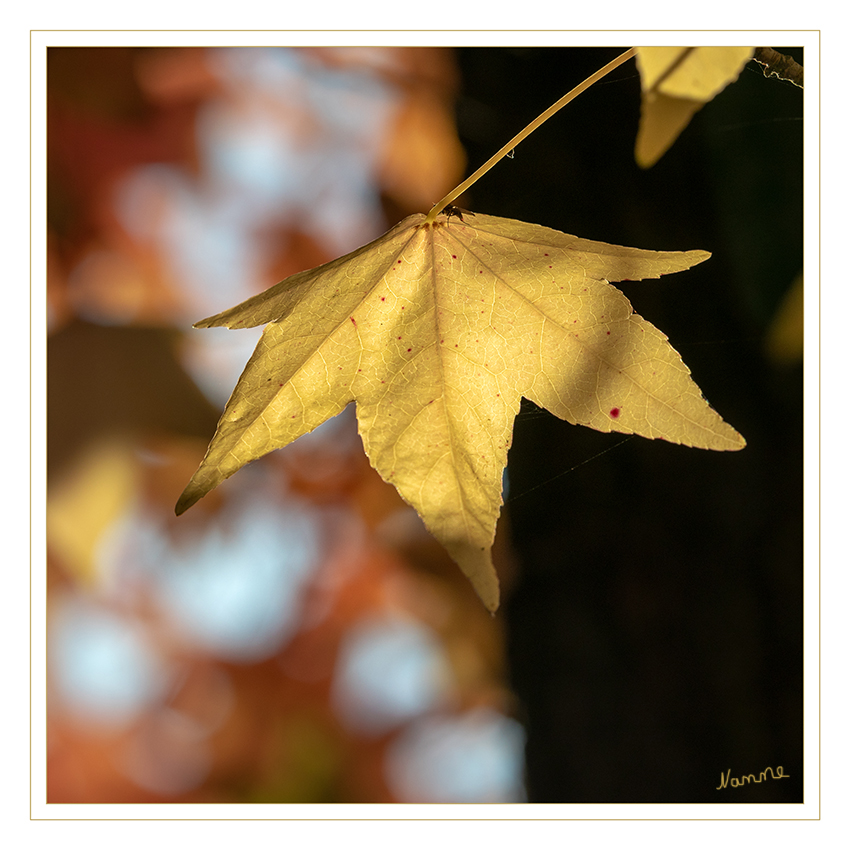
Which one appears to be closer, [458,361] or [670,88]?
[670,88]

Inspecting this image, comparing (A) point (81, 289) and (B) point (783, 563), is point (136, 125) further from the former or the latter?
(B) point (783, 563)

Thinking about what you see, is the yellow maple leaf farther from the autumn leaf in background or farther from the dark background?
the dark background
